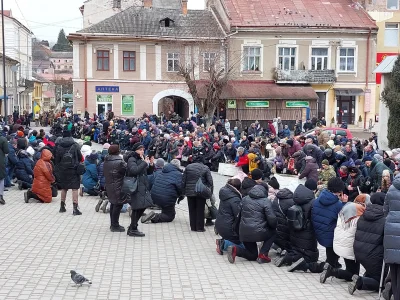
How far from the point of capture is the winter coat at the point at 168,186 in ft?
46.4

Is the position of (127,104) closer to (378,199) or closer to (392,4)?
(392,4)

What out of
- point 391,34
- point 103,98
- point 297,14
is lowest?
point 103,98

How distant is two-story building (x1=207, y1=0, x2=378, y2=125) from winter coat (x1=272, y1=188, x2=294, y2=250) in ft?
104

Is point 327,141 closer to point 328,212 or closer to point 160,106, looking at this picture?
point 328,212

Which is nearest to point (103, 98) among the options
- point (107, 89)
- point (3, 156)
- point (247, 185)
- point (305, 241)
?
point (107, 89)

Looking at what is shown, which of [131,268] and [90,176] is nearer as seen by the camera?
[131,268]

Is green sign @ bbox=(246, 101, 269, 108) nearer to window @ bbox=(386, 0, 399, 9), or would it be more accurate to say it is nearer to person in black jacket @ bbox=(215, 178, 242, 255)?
window @ bbox=(386, 0, 399, 9)

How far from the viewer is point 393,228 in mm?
8117

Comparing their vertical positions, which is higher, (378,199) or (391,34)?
(391,34)

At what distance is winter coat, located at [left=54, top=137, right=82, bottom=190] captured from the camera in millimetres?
14734

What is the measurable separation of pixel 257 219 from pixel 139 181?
2.96m

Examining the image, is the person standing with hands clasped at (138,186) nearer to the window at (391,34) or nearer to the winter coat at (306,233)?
the winter coat at (306,233)

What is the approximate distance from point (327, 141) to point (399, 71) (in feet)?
14.2

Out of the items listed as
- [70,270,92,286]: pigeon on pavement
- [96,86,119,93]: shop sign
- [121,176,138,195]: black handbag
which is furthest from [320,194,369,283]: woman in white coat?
[96,86,119,93]: shop sign
